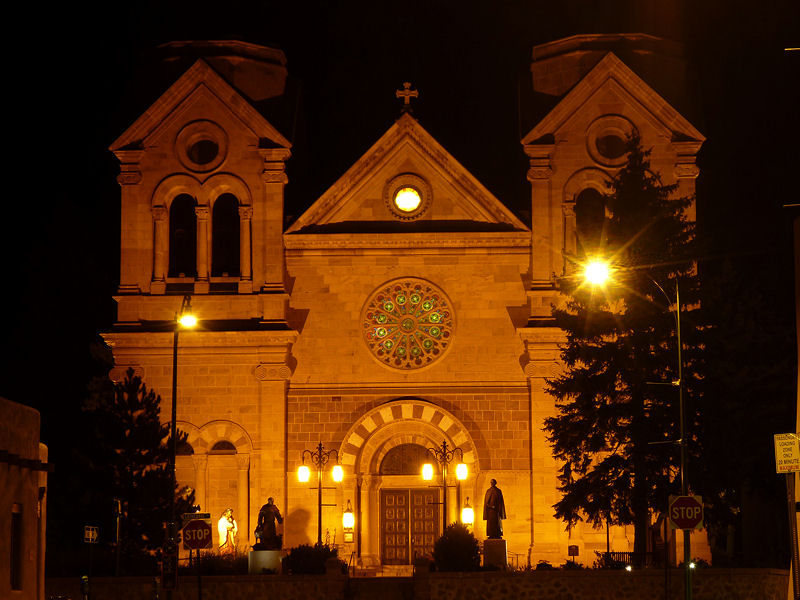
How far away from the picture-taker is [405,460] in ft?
167

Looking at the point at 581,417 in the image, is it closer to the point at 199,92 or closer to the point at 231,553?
the point at 231,553

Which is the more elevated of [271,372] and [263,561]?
[271,372]

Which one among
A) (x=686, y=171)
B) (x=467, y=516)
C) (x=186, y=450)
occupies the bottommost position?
(x=467, y=516)

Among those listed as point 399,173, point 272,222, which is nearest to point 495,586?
point 272,222

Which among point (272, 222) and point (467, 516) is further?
point (272, 222)

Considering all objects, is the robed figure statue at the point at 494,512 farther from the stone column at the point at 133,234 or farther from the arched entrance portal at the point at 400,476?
the stone column at the point at 133,234

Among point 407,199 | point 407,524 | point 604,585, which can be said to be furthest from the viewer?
point 407,199

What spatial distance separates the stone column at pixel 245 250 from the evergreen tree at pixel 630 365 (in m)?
10.6

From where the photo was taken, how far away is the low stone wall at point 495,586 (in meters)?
40.2

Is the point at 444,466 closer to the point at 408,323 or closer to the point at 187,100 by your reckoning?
the point at 408,323

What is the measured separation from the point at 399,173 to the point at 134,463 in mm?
12646

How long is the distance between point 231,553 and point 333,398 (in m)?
6.13

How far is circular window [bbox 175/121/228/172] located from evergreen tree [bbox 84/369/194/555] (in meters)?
8.03

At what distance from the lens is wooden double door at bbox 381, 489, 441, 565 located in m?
50.4
